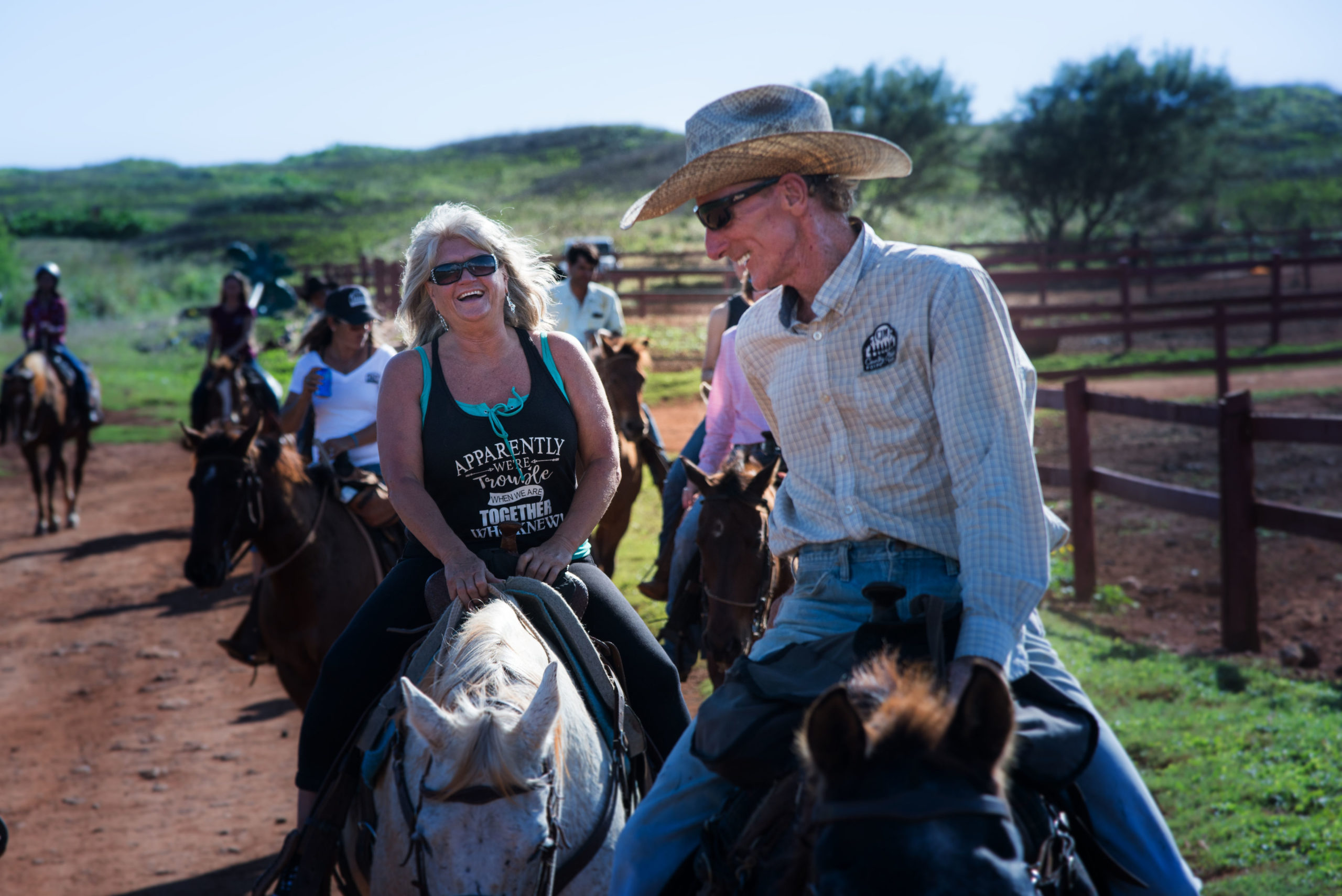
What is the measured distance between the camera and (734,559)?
4.93 m

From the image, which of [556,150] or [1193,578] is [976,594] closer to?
[1193,578]

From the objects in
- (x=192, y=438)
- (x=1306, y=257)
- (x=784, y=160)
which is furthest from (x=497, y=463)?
(x=1306, y=257)

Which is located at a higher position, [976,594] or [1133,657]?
[976,594]

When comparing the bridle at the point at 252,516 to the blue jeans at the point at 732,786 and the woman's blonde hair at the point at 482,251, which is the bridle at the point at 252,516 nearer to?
the woman's blonde hair at the point at 482,251

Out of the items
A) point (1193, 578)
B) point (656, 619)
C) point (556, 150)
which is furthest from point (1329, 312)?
point (556, 150)

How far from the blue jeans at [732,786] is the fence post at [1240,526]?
5.96 metres

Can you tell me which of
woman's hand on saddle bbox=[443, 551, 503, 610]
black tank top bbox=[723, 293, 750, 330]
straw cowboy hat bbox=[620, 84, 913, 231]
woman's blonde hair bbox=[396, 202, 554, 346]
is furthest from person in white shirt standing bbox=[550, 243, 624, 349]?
straw cowboy hat bbox=[620, 84, 913, 231]

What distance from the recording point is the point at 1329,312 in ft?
65.8

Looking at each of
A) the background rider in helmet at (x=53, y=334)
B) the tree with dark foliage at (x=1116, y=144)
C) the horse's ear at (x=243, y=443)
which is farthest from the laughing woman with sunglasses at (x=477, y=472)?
the tree with dark foliage at (x=1116, y=144)

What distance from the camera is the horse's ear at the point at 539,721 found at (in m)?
2.63

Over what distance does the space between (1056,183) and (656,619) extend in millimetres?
40371

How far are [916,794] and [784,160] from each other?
5.00 ft

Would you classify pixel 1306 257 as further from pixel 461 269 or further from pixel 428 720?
pixel 428 720

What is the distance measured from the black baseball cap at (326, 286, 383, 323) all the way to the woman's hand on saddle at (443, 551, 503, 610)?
338 centimetres
